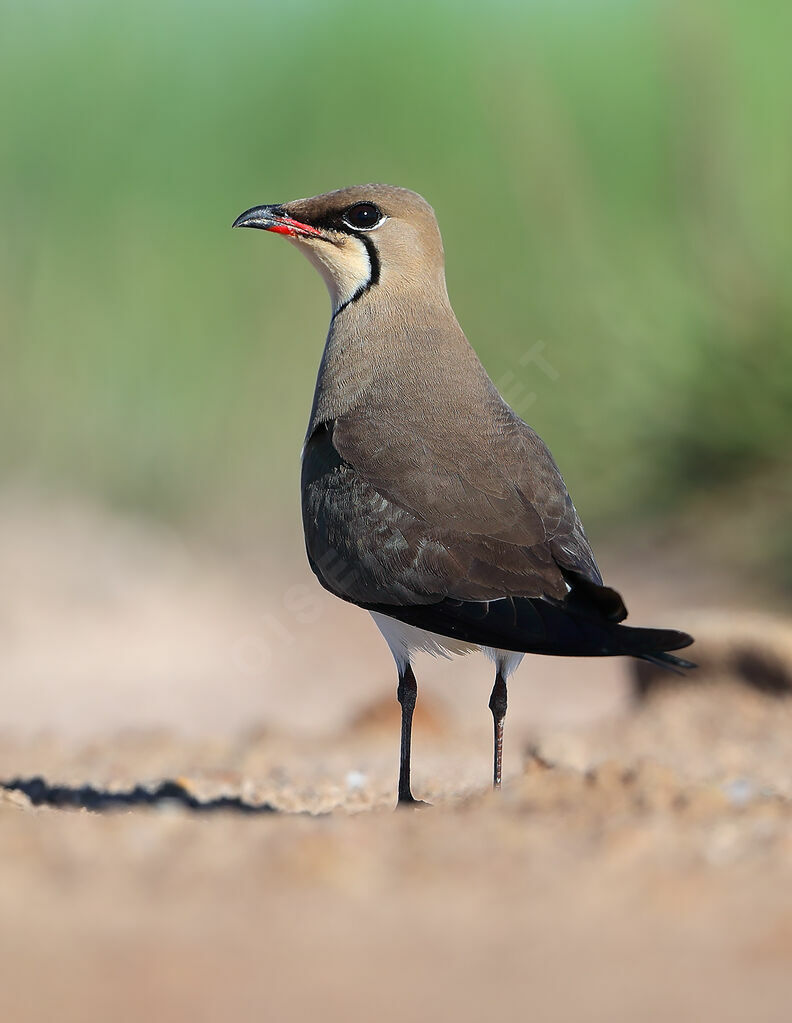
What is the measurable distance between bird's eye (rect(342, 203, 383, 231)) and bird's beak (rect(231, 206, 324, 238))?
122mm

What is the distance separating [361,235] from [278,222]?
12.5 inches

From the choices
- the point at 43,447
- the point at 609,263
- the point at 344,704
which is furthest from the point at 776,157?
the point at 43,447

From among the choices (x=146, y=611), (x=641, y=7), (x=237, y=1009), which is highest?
(x=641, y=7)

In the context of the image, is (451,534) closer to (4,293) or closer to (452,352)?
(452,352)

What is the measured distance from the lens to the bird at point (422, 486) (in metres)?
3.91

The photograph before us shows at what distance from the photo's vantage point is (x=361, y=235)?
511cm

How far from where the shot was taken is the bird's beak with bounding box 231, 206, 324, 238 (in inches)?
201

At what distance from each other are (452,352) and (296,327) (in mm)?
8267

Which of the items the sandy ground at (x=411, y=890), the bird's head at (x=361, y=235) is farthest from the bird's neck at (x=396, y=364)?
the sandy ground at (x=411, y=890)

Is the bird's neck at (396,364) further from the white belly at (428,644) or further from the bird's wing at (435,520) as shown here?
the white belly at (428,644)

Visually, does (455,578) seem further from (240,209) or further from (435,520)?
(240,209)

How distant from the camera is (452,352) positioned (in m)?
4.88

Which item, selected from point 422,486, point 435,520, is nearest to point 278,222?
point 422,486

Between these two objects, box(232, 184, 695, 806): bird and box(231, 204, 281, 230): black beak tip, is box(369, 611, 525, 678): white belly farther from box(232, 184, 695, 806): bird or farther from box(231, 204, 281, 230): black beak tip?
box(231, 204, 281, 230): black beak tip
